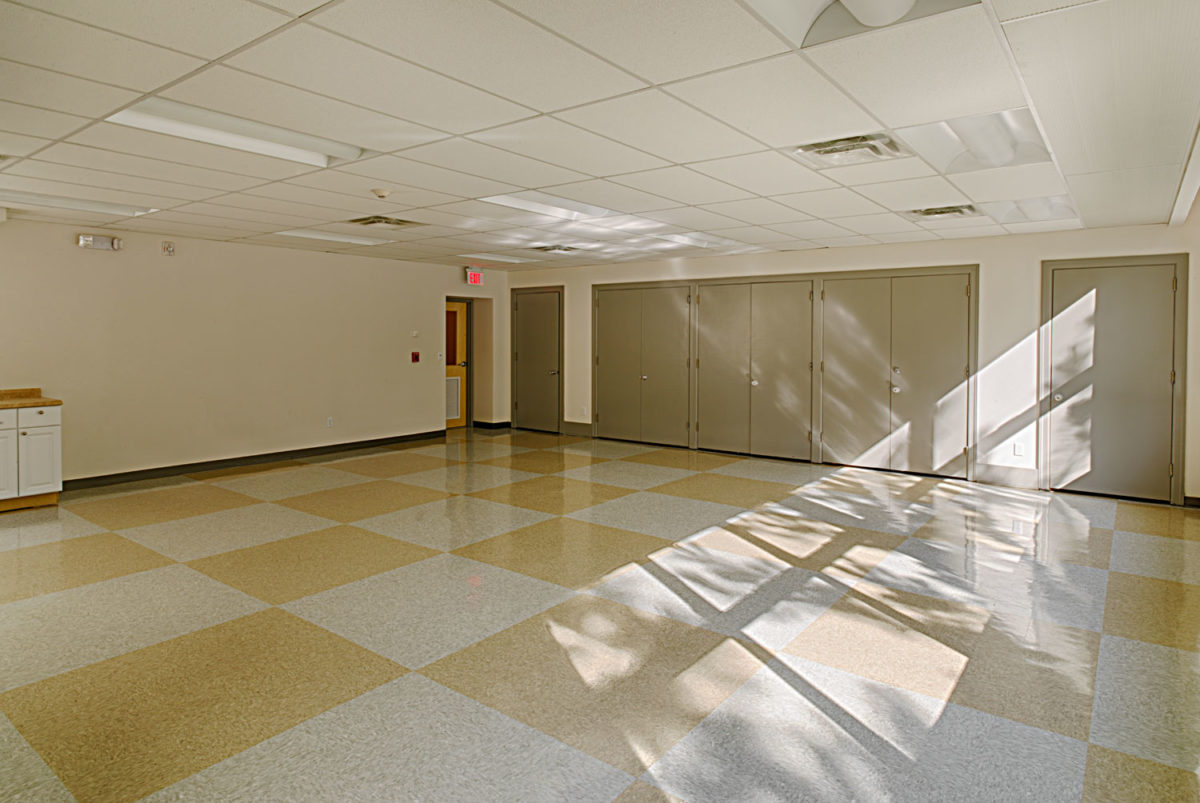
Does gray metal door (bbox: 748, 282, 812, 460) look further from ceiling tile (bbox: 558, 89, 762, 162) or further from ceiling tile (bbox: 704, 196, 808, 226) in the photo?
ceiling tile (bbox: 558, 89, 762, 162)

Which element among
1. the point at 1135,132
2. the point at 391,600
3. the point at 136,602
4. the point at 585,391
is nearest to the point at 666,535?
the point at 391,600

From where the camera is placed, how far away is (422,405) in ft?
34.4

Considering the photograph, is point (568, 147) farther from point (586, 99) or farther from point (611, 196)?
point (611, 196)

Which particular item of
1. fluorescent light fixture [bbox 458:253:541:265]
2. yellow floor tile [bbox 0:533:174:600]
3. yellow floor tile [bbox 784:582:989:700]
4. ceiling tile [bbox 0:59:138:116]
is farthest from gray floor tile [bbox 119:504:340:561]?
fluorescent light fixture [bbox 458:253:541:265]

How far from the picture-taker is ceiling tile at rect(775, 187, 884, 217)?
5.34 metres

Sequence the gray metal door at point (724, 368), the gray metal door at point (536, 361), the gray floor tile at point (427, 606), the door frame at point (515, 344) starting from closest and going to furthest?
the gray floor tile at point (427, 606)
the gray metal door at point (724, 368)
the door frame at point (515, 344)
the gray metal door at point (536, 361)

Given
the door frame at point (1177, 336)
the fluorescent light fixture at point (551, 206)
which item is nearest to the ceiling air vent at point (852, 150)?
the fluorescent light fixture at point (551, 206)

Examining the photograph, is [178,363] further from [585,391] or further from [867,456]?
[867,456]

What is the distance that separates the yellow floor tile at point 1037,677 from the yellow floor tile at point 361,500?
4665 millimetres

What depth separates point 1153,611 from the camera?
3.96 metres

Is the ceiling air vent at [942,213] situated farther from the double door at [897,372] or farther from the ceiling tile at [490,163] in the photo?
the ceiling tile at [490,163]

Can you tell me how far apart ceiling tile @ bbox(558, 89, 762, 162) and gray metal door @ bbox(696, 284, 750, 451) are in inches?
197

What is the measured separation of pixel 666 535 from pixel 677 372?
4605 mm

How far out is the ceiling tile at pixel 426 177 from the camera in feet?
14.7
